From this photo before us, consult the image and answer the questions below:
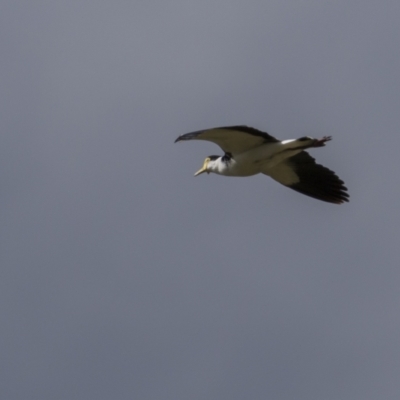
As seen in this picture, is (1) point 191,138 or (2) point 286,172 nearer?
(1) point 191,138

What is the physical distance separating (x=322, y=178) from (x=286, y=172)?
0.77 metres

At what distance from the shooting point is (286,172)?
74.2 ft

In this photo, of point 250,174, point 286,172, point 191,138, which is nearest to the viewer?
point 191,138

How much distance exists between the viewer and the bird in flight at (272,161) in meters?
19.8

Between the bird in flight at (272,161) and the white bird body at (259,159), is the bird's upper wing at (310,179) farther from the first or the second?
the white bird body at (259,159)

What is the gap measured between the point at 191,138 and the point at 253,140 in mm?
1557

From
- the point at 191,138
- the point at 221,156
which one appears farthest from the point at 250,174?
the point at 191,138

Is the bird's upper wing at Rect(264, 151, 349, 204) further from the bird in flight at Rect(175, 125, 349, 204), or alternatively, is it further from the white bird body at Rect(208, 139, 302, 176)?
the white bird body at Rect(208, 139, 302, 176)

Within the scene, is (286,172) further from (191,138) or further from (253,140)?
(191,138)

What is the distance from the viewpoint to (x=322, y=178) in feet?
74.2

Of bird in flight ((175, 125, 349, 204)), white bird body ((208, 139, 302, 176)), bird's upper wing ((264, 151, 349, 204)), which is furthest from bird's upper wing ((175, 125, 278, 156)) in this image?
bird's upper wing ((264, 151, 349, 204))

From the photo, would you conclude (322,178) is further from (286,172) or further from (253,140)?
(253,140)

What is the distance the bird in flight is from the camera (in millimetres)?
19841

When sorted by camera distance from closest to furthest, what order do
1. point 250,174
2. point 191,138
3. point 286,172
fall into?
point 191,138
point 250,174
point 286,172
